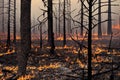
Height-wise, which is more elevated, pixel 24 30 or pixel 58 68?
pixel 24 30

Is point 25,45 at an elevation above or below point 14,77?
above

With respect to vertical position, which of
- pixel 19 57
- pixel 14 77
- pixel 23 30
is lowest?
pixel 14 77

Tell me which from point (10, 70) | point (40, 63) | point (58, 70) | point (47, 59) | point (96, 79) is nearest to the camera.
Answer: point (96, 79)

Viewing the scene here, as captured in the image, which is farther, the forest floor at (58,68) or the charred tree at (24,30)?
the charred tree at (24,30)

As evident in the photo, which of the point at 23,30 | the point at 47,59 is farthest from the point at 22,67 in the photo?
the point at 47,59

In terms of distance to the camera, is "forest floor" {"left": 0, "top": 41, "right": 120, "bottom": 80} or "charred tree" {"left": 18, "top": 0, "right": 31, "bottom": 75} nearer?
"forest floor" {"left": 0, "top": 41, "right": 120, "bottom": 80}

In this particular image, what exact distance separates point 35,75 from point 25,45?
1.48 meters

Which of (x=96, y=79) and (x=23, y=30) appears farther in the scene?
(x=23, y=30)

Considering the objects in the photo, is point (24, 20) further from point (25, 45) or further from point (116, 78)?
point (116, 78)

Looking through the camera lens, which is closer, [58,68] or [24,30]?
[24,30]

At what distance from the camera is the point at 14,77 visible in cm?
1227

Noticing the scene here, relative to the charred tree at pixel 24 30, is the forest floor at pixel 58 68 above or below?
below

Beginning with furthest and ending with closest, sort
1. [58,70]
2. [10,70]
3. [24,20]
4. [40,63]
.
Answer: [40,63]
[10,70]
[58,70]
[24,20]

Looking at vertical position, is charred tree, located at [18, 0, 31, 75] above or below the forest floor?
above
